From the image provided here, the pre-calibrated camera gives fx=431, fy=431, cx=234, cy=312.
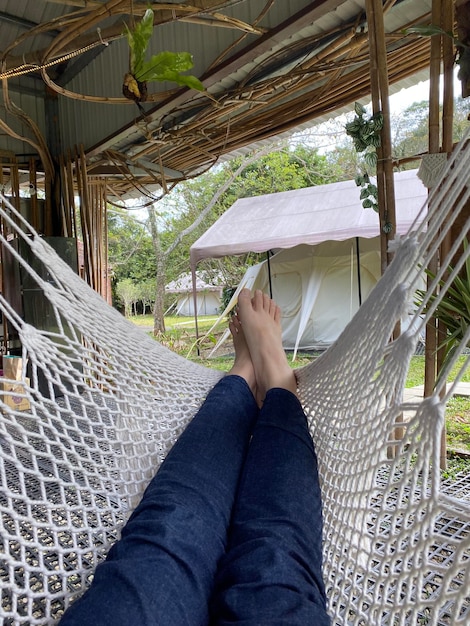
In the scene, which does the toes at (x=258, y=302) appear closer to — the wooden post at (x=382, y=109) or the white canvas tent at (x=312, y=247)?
the wooden post at (x=382, y=109)

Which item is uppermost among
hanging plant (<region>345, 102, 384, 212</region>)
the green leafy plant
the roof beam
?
the roof beam

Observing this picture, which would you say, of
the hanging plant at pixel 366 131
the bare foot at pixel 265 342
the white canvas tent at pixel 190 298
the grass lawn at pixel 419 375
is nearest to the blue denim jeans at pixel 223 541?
the bare foot at pixel 265 342

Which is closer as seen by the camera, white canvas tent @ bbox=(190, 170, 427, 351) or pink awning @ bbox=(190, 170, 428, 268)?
pink awning @ bbox=(190, 170, 428, 268)

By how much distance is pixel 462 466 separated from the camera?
151 cm

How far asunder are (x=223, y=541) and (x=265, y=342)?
1.90 ft

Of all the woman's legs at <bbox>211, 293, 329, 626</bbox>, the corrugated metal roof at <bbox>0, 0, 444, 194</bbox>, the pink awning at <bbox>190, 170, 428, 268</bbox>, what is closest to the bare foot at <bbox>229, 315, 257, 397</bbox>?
the woman's legs at <bbox>211, 293, 329, 626</bbox>

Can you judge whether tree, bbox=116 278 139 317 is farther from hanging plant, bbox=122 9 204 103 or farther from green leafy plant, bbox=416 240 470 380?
green leafy plant, bbox=416 240 470 380

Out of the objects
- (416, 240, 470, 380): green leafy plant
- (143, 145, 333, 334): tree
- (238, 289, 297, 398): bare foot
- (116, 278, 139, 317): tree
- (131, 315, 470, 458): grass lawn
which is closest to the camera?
(238, 289, 297, 398): bare foot

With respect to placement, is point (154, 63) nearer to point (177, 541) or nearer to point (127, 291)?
point (177, 541)

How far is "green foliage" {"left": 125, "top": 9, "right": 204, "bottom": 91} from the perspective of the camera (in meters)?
0.96

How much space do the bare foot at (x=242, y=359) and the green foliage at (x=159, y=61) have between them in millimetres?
615

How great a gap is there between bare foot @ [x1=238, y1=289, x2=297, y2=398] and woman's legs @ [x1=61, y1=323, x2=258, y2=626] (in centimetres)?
20

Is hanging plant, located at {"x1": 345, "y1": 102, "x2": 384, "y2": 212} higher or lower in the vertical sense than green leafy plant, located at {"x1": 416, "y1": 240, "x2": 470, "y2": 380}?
higher

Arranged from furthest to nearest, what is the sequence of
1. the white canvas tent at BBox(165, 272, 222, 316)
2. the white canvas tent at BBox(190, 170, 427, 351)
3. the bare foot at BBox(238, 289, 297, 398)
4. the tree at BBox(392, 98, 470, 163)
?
1. the white canvas tent at BBox(165, 272, 222, 316)
2. the tree at BBox(392, 98, 470, 163)
3. the white canvas tent at BBox(190, 170, 427, 351)
4. the bare foot at BBox(238, 289, 297, 398)
